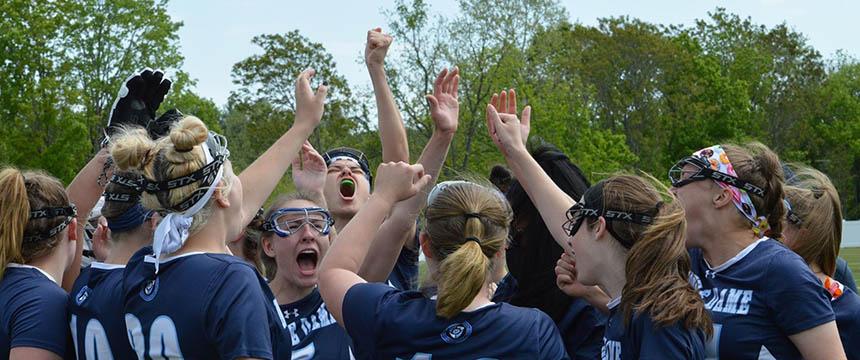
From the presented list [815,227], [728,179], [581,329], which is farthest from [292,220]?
[815,227]

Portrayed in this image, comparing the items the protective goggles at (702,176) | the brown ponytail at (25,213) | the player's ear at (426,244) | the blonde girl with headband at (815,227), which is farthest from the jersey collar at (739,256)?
the brown ponytail at (25,213)

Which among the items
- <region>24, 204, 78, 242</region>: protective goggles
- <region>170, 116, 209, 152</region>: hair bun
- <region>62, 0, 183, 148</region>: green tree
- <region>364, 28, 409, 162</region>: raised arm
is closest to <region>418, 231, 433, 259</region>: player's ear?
<region>170, 116, 209, 152</region>: hair bun

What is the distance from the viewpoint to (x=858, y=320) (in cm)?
462

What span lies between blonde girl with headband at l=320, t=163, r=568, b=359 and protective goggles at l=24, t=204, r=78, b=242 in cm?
128

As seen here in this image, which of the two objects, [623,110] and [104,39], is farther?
[623,110]

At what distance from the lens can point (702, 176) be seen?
14.4 feet

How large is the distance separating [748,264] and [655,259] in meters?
0.70

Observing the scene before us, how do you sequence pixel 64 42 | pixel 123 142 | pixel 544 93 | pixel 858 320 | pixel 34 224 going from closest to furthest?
pixel 123 142, pixel 34 224, pixel 858 320, pixel 64 42, pixel 544 93

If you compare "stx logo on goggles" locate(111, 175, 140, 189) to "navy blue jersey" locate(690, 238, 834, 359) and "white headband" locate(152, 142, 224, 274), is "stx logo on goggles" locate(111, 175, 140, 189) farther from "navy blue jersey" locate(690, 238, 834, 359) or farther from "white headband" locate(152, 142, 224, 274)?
"navy blue jersey" locate(690, 238, 834, 359)

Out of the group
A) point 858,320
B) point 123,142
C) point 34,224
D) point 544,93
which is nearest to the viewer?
point 123,142

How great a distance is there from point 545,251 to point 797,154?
53621 mm

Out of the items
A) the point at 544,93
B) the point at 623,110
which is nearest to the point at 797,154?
the point at 623,110

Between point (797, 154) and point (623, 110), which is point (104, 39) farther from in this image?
point (797, 154)

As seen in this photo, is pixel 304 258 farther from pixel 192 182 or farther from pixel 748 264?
pixel 748 264
